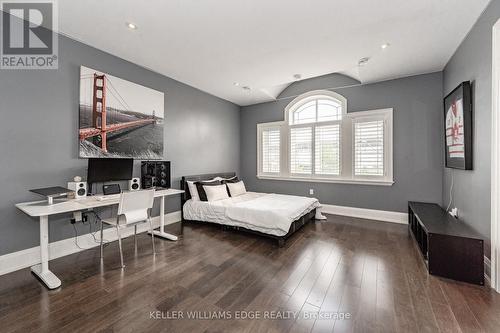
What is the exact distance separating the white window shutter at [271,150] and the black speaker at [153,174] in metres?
2.92

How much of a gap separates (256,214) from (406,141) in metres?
3.38

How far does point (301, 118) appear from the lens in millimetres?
5430

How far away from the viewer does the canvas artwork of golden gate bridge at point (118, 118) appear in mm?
3014

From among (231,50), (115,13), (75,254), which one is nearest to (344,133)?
(231,50)

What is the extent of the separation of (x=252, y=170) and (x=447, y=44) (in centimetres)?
459

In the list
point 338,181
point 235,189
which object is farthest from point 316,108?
point 235,189

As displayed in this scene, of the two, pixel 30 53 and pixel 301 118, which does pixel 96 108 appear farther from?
pixel 301 118

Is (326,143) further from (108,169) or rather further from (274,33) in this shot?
(108,169)

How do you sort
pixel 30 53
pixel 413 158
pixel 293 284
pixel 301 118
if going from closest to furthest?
pixel 293 284 < pixel 30 53 < pixel 413 158 < pixel 301 118

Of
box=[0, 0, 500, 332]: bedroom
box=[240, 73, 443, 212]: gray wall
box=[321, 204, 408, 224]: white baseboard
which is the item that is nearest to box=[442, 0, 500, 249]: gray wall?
box=[0, 0, 500, 332]: bedroom

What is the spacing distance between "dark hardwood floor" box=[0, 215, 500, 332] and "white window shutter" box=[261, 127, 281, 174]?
2.97m

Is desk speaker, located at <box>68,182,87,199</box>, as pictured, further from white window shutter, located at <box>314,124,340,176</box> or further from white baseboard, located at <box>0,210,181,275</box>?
white window shutter, located at <box>314,124,340,176</box>

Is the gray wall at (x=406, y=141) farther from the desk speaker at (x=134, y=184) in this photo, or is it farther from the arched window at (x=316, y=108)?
the desk speaker at (x=134, y=184)

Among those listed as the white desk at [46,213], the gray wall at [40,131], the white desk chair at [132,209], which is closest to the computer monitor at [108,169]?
the gray wall at [40,131]
